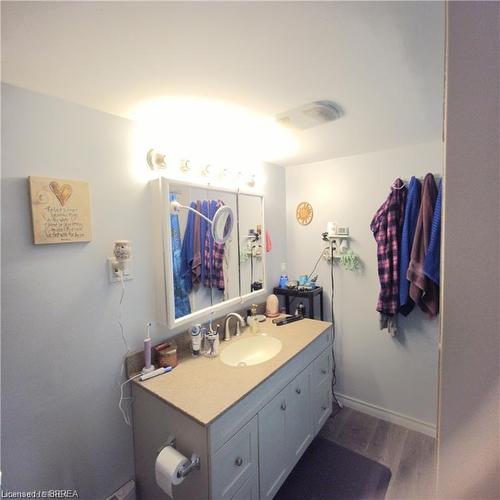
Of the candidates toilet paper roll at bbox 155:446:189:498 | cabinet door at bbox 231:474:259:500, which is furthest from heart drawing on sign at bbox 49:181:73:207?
cabinet door at bbox 231:474:259:500

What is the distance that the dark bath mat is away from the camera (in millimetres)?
1496

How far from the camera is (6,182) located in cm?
95

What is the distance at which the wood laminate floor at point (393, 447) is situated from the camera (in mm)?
1547

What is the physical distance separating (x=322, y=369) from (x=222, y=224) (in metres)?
1.23

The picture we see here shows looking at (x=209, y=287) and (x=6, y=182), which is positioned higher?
(x=6, y=182)

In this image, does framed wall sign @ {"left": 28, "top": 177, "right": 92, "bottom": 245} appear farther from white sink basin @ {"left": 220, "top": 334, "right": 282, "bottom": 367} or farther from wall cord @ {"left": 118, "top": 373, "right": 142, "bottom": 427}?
white sink basin @ {"left": 220, "top": 334, "right": 282, "bottom": 367}

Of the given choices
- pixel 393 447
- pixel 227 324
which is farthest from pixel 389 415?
pixel 227 324

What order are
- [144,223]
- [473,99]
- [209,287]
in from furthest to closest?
[209,287] < [144,223] < [473,99]

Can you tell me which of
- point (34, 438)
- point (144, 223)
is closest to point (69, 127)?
point (144, 223)

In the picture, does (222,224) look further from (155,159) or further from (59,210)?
(59,210)

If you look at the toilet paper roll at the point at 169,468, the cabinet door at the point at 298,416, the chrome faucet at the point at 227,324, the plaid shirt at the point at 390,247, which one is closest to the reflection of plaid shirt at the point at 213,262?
the chrome faucet at the point at 227,324

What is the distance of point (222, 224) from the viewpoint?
1709 mm

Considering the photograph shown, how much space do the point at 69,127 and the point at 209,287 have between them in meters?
1.09

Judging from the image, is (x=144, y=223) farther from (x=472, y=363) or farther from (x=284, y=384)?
(x=472, y=363)
